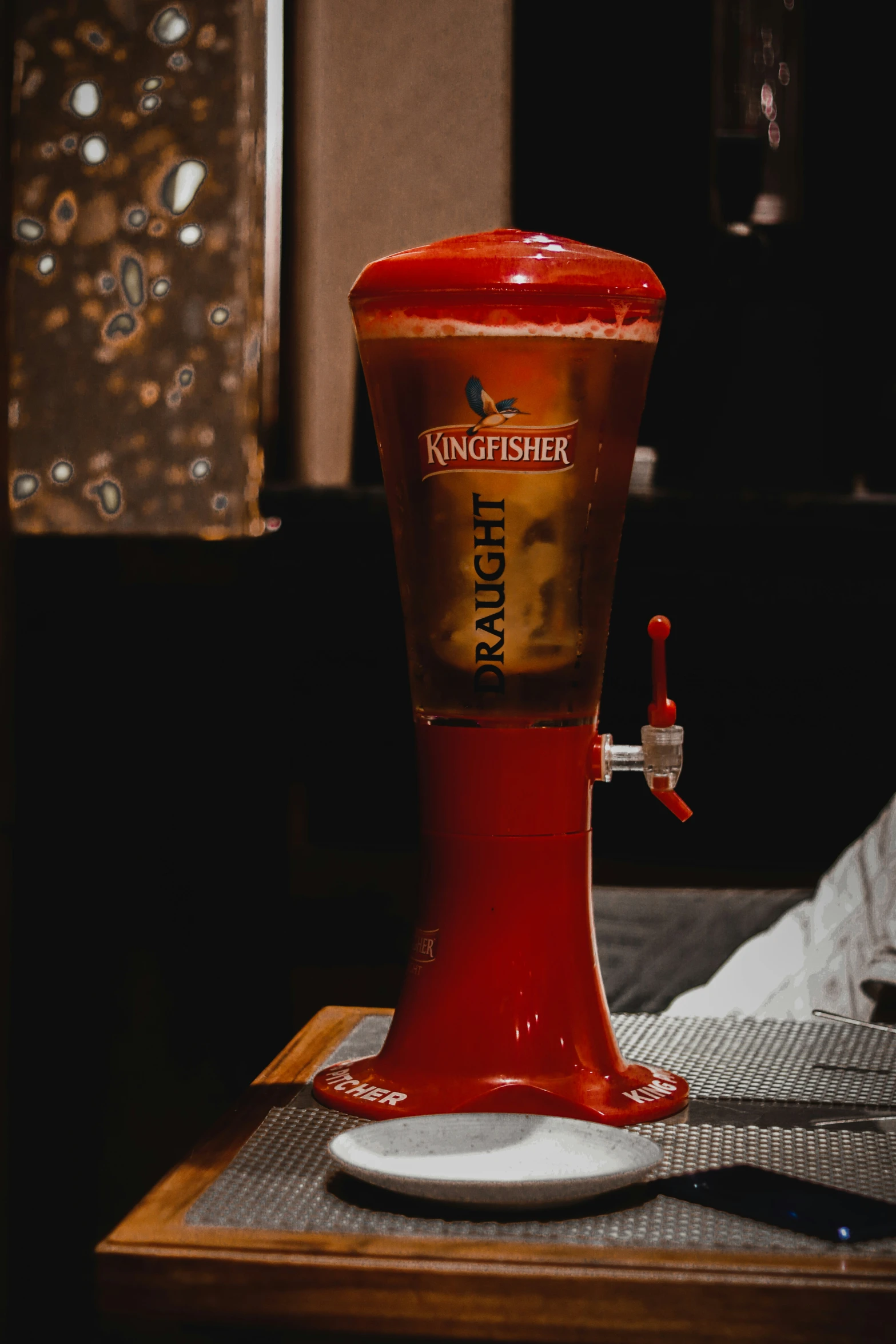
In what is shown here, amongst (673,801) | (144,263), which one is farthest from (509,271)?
(144,263)

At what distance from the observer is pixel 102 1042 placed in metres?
2.39

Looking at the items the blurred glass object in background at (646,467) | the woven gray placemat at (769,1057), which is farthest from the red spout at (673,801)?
the blurred glass object in background at (646,467)

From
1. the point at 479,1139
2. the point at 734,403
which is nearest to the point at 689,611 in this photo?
the point at 734,403

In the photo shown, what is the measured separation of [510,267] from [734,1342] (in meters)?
0.52

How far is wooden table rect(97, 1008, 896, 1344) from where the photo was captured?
0.57m

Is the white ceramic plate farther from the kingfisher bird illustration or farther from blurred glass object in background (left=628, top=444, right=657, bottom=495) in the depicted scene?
blurred glass object in background (left=628, top=444, right=657, bottom=495)

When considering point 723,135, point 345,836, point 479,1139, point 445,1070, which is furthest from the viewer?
point 345,836

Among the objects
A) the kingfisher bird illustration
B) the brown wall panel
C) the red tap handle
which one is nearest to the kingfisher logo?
the kingfisher bird illustration

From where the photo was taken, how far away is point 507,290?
0.79 meters

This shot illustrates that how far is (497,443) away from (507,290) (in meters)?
0.08

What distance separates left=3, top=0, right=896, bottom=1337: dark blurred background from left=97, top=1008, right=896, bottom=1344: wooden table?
1783 millimetres

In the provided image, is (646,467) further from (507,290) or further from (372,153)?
(507,290)

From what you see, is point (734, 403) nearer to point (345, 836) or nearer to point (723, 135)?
point (723, 135)

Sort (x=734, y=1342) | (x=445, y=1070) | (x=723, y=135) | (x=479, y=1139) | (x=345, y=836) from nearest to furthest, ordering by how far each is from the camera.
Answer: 1. (x=734, y=1342)
2. (x=479, y=1139)
3. (x=445, y=1070)
4. (x=723, y=135)
5. (x=345, y=836)
